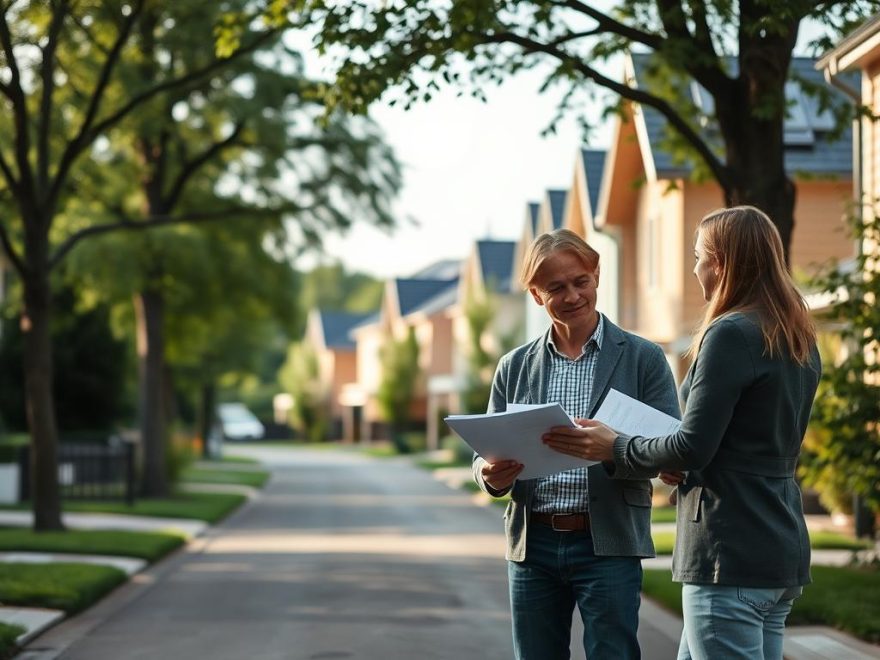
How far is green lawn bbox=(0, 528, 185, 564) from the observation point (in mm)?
15867

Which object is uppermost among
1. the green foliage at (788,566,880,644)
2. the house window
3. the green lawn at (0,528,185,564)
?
the house window

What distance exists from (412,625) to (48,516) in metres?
8.39

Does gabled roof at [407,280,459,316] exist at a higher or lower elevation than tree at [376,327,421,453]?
higher

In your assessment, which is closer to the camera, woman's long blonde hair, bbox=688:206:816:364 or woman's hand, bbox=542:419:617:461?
woman's long blonde hair, bbox=688:206:816:364

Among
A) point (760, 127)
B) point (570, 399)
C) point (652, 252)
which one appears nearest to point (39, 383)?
point (760, 127)

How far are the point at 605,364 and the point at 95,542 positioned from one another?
13.1 meters

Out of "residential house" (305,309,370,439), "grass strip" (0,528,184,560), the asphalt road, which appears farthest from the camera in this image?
"residential house" (305,309,370,439)

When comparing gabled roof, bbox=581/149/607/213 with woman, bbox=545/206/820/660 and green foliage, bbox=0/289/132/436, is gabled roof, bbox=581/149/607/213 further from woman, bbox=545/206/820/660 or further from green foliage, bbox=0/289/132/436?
woman, bbox=545/206/820/660

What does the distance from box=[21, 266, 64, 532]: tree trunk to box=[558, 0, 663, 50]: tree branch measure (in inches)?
319

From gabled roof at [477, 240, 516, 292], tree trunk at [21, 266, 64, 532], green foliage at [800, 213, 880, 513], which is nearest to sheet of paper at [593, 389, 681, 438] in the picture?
green foliage at [800, 213, 880, 513]

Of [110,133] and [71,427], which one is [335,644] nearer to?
[110,133]

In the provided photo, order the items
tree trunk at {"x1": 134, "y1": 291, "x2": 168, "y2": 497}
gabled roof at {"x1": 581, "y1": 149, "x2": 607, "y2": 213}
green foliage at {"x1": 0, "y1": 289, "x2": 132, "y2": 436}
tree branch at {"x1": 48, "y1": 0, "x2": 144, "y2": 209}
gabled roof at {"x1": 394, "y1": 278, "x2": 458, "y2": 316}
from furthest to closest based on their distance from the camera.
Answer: gabled roof at {"x1": 394, "y1": 278, "x2": 458, "y2": 316} → green foliage at {"x1": 0, "y1": 289, "x2": 132, "y2": 436} → gabled roof at {"x1": 581, "y1": 149, "x2": 607, "y2": 213} → tree trunk at {"x1": 134, "y1": 291, "x2": 168, "y2": 497} → tree branch at {"x1": 48, "y1": 0, "x2": 144, "y2": 209}

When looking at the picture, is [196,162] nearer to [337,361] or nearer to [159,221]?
[159,221]

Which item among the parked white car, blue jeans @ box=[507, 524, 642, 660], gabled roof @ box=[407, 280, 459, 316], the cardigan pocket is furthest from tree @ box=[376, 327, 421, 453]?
the cardigan pocket
